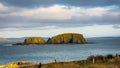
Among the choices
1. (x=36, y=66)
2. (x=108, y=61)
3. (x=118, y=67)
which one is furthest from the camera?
(x=108, y=61)

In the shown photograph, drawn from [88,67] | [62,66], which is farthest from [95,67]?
[62,66]

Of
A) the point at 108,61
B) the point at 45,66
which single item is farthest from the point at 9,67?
the point at 108,61

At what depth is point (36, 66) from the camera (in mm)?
47656

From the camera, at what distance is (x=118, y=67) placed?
146 ft

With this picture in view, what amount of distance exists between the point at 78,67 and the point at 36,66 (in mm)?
6556

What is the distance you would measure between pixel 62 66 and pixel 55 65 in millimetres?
1298

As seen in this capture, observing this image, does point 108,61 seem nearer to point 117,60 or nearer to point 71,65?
point 117,60

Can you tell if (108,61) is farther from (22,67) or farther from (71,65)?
(22,67)

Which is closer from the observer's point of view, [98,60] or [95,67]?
[95,67]

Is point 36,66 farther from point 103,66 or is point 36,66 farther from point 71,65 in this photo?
point 103,66

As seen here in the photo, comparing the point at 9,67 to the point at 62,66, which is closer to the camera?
the point at 62,66

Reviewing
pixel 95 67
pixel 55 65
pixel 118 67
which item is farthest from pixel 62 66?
pixel 118 67

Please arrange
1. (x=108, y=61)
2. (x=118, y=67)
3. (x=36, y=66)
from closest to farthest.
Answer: (x=118, y=67) → (x=36, y=66) → (x=108, y=61)

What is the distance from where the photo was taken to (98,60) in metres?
52.8
